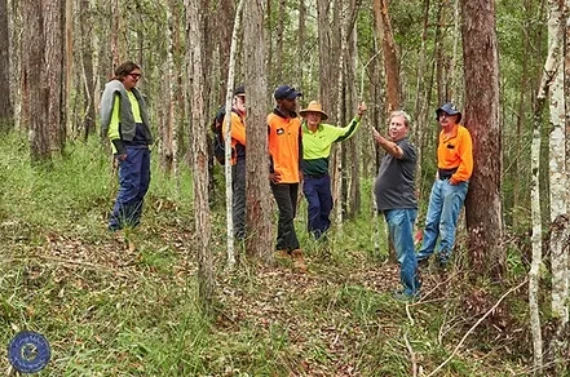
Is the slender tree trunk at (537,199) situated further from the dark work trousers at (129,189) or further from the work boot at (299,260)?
the dark work trousers at (129,189)

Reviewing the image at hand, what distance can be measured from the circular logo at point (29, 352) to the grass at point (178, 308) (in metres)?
0.06

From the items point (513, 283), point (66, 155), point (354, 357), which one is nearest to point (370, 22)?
point (66, 155)

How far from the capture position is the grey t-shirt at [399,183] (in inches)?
253

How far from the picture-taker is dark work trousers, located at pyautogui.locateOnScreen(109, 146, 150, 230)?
710cm

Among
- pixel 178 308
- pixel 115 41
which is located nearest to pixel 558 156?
pixel 178 308

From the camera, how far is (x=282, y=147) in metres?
7.75

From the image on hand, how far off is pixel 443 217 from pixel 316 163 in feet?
6.38

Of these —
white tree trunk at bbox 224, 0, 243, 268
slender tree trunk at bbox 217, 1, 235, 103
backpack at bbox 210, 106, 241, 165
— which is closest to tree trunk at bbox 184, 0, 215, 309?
white tree trunk at bbox 224, 0, 243, 268

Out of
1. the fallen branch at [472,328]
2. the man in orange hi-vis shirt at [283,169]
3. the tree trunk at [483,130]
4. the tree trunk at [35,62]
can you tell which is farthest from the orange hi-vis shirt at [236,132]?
the fallen branch at [472,328]

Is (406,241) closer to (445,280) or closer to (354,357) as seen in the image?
(445,280)

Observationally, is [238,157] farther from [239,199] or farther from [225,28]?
[225,28]

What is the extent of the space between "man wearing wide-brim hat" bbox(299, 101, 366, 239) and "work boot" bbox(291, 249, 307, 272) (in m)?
0.90

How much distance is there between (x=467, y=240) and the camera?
7.18 meters

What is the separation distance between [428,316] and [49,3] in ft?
23.0
